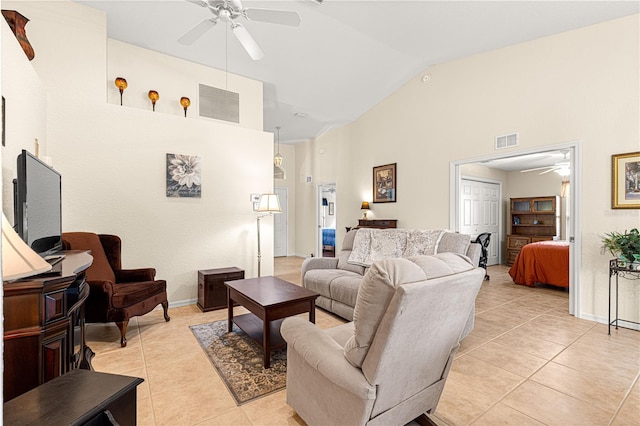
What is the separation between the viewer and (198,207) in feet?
14.1

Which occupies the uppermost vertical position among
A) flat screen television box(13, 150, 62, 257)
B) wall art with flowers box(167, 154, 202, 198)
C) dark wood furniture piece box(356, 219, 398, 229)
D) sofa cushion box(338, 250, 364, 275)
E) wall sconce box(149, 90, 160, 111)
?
wall sconce box(149, 90, 160, 111)

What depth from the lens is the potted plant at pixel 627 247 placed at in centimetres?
309

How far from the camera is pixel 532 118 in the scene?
13.6ft

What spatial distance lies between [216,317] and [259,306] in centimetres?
137

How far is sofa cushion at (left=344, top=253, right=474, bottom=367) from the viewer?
1.34 metres

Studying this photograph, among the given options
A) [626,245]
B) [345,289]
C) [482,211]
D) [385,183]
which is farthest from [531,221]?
[345,289]

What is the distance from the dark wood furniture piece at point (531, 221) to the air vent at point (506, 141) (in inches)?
145

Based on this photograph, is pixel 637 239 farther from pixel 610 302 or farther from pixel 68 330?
pixel 68 330

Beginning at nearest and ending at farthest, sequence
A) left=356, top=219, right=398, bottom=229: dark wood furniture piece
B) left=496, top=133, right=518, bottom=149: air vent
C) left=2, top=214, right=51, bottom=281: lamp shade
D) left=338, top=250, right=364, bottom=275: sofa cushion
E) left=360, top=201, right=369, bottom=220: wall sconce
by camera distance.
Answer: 1. left=2, top=214, right=51, bottom=281: lamp shade
2. left=338, top=250, right=364, bottom=275: sofa cushion
3. left=496, top=133, right=518, bottom=149: air vent
4. left=356, top=219, right=398, bottom=229: dark wood furniture piece
5. left=360, top=201, right=369, bottom=220: wall sconce

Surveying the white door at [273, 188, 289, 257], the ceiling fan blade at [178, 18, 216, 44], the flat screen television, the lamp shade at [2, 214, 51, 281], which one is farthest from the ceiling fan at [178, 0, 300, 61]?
the white door at [273, 188, 289, 257]

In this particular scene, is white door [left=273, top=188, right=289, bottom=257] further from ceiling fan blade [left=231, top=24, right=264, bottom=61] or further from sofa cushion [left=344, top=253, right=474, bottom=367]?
sofa cushion [left=344, top=253, right=474, bottom=367]

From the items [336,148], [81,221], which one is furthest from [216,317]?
[336,148]

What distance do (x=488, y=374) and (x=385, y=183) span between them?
4.18 meters

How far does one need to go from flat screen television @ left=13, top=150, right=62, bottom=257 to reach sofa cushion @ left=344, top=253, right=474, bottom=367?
1873mm
